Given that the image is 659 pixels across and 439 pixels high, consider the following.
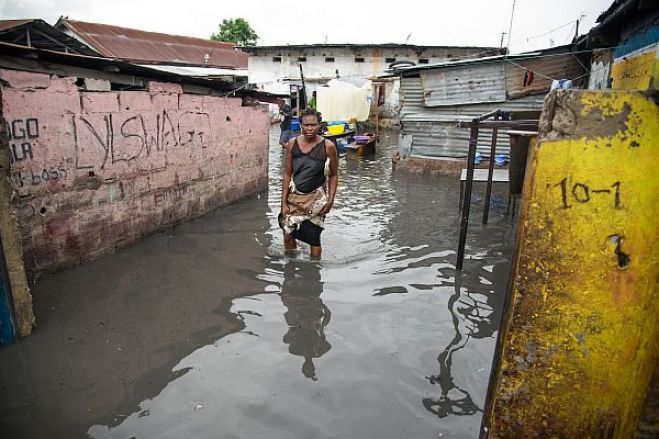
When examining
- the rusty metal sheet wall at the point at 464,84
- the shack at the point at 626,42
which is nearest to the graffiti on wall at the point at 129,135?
the shack at the point at 626,42

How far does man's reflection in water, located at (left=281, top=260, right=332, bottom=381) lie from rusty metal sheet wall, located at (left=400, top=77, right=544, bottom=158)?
7814 mm

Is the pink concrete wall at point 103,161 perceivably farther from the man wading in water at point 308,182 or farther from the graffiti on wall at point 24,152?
the man wading in water at point 308,182

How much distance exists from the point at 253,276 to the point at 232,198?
11.1 ft

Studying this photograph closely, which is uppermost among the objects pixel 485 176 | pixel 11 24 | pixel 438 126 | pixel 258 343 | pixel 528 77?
pixel 11 24

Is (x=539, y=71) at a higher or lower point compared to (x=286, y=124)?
higher

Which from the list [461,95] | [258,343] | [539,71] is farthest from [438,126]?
[258,343]

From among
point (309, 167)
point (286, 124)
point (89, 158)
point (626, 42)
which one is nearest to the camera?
point (89, 158)

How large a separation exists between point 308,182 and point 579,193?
3.51 meters

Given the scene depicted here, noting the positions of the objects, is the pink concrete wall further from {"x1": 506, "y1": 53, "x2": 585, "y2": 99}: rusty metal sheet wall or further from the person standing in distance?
the person standing in distance

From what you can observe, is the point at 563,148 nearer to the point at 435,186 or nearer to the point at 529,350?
the point at 529,350

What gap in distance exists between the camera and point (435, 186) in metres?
10.4

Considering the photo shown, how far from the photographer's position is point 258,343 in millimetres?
3498

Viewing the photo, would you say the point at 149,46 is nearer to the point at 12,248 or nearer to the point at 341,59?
the point at 341,59

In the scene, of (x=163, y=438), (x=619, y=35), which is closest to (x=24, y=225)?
(x=163, y=438)
